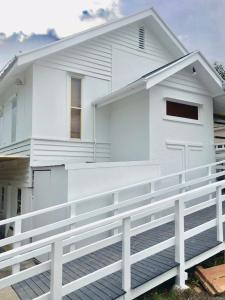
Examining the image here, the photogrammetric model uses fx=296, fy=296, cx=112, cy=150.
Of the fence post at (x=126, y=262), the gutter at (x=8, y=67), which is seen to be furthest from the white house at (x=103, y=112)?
the fence post at (x=126, y=262)

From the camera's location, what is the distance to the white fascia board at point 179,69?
7.59 meters

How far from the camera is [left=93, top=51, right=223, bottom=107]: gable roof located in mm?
7629

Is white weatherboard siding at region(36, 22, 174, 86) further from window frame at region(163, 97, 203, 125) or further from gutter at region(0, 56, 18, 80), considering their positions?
window frame at region(163, 97, 203, 125)

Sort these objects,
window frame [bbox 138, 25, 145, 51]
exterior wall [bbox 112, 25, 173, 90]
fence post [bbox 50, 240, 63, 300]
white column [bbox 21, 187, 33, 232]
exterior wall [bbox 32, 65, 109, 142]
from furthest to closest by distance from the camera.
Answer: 1. window frame [bbox 138, 25, 145, 51]
2. exterior wall [bbox 112, 25, 173, 90]
3. exterior wall [bbox 32, 65, 109, 142]
4. white column [bbox 21, 187, 33, 232]
5. fence post [bbox 50, 240, 63, 300]

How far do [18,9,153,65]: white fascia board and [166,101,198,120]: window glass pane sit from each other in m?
3.22

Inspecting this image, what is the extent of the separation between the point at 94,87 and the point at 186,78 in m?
2.87

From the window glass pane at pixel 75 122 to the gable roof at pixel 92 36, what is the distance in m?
1.86

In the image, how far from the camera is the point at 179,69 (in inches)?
322

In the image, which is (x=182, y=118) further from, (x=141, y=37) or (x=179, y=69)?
(x=141, y=37)

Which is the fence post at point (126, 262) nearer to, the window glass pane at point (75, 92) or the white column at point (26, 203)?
the white column at point (26, 203)

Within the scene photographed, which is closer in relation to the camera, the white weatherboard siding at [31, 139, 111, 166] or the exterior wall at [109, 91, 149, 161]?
the exterior wall at [109, 91, 149, 161]

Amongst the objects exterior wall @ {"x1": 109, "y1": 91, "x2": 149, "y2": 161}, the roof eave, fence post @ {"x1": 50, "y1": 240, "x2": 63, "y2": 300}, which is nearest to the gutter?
exterior wall @ {"x1": 109, "y1": 91, "x2": 149, "y2": 161}

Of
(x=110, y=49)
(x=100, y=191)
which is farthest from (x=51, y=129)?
(x=110, y=49)

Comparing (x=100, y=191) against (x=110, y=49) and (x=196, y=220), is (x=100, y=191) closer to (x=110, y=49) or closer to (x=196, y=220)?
(x=196, y=220)
